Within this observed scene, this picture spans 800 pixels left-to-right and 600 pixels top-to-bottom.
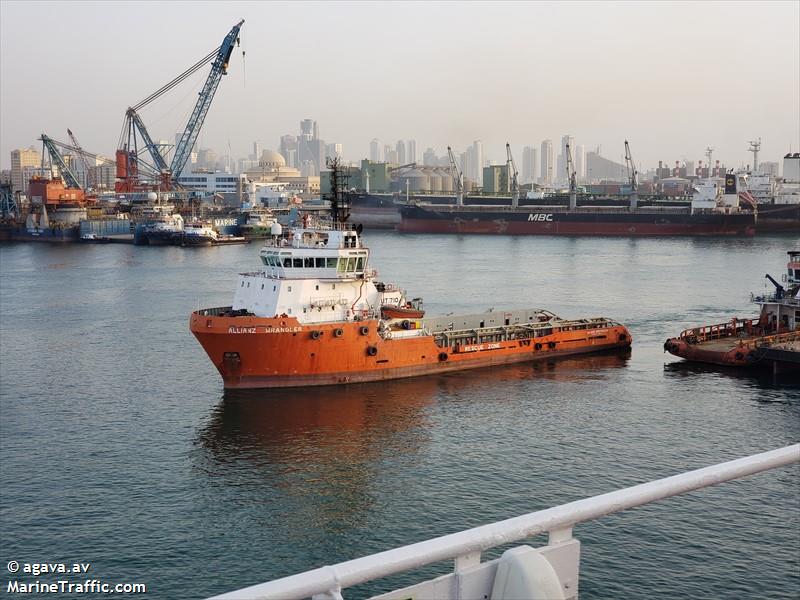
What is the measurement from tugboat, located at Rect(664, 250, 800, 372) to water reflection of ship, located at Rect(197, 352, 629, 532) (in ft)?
11.4

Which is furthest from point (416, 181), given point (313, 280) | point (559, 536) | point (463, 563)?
point (463, 563)

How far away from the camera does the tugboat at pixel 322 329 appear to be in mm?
27938

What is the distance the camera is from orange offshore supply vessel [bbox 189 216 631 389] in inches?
1100

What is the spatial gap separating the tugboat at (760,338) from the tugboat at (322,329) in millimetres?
7104

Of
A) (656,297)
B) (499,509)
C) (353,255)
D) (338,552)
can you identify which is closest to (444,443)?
(499,509)

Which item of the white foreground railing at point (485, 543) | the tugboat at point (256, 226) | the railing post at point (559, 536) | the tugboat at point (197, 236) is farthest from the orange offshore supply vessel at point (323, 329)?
the tugboat at point (256, 226)

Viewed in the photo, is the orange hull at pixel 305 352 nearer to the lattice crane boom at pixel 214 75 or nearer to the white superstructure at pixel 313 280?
the white superstructure at pixel 313 280

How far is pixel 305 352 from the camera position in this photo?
2831cm

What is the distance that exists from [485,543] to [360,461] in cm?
1892

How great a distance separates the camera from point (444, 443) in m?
23.1

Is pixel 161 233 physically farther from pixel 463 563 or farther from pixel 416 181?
pixel 463 563

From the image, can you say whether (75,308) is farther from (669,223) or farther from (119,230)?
(669,223)

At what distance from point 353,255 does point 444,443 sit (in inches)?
361

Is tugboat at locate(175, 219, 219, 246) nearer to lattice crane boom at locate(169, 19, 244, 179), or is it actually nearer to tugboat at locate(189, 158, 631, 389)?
lattice crane boom at locate(169, 19, 244, 179)
